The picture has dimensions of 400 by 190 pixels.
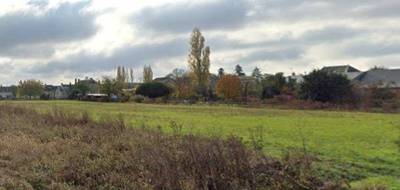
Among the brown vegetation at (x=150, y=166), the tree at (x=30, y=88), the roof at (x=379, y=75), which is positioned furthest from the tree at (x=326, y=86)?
the tree at (x=30, y=88)

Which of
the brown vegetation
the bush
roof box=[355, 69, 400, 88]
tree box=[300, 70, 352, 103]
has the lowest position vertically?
the brown vegetation

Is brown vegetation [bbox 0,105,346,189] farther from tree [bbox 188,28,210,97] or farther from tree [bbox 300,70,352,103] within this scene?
tree [bbox 188,28,210,97]

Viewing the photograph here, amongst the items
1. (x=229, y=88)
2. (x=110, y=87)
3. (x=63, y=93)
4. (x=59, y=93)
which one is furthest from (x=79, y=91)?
(x=229, y=88)

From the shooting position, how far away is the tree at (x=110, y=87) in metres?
109

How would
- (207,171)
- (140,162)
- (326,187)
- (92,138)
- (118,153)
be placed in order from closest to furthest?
(326,187)
(207,171)
(140,162)
(118,153)
(92,138)

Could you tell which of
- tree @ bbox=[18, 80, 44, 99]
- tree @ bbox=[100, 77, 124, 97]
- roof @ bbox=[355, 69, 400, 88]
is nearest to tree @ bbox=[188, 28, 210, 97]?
tree @ bbox=[100, 77, 124, 97]

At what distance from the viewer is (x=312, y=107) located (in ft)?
224

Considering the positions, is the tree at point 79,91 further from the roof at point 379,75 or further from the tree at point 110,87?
the roof at point 379,75

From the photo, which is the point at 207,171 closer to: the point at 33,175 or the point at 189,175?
the point at 189,175

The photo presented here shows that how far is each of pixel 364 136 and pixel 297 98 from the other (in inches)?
2084

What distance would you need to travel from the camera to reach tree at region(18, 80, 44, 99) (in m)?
138

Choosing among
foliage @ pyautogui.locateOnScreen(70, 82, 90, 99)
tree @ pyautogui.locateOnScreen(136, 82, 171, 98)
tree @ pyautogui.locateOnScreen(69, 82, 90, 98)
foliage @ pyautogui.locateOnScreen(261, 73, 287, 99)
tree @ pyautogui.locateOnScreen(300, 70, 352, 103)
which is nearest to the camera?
tree @ pyautogui.locateOnScreen(300, 70, 352, 103)

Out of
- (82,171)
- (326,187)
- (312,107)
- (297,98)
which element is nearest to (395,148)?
(326,187)

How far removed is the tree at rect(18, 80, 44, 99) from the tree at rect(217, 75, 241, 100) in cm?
6487
